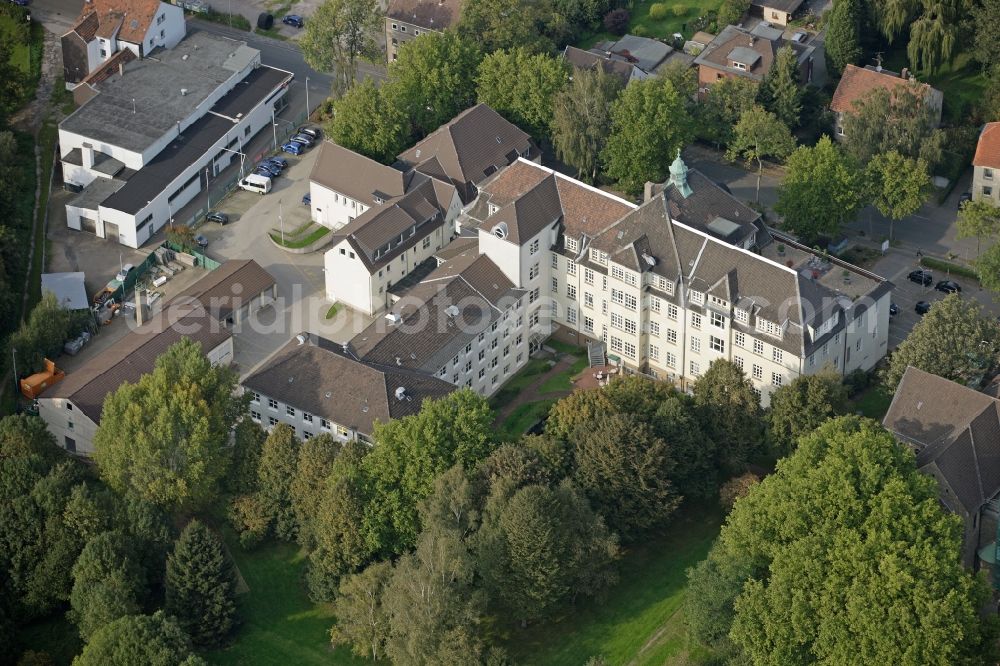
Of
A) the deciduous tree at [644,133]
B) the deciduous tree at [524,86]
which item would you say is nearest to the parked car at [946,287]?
the deciduous tree at [644,133]

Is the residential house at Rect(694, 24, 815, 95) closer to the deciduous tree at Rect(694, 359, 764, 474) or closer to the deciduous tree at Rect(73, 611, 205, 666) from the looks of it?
the deciduous tree at Rect(694, 359, 764, 474)

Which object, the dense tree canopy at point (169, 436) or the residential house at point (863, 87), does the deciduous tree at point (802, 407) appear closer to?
the dense tree canopy at point (169, 436)

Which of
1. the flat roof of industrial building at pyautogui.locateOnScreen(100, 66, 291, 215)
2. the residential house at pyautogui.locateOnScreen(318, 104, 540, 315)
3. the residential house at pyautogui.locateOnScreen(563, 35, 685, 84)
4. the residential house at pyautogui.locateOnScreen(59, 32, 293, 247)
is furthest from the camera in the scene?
the residential house at pyautogui.locateOnScreen(563, 35, 685, 84)

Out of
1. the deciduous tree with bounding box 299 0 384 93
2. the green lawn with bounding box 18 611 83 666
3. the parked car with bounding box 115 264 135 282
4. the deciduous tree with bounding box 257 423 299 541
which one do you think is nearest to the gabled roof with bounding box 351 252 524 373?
the deciduous tree with bounding box 257 423 299 541

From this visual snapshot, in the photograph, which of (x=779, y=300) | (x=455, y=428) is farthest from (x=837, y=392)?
(x=455, y=428)

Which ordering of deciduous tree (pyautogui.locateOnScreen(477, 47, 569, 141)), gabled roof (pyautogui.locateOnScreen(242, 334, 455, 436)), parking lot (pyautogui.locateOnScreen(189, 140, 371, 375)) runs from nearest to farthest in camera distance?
1. gabled roof (pyautogui.locateOnScreen(242, 334, 455, 436))
2. parking lot (pyautogui.locateOnScreen(189, 140, 371, 375))
3. deciduous tree (pyautogui.locateOnScreen(477, 47, 569, 141))

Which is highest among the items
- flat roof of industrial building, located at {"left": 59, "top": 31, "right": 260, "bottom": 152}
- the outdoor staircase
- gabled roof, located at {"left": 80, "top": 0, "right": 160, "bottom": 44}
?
gabled roof, located at {"left": 80, "top": 0, "right": 160, "bottom": 44}
